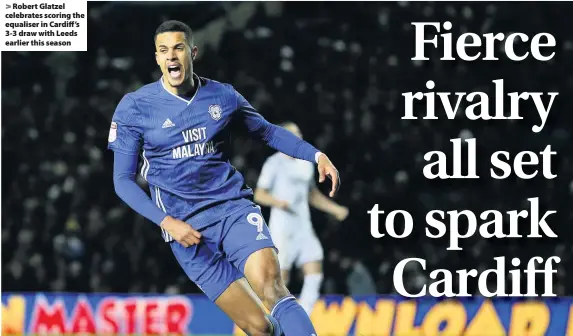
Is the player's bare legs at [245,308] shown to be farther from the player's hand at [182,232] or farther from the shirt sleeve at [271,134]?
the shirt sleeve at [271,134]

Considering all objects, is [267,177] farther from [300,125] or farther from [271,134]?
[271,134]

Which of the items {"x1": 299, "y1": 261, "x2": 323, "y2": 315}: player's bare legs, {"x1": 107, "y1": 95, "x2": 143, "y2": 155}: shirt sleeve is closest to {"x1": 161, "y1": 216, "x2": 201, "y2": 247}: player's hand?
{"x1": 107, "y1": 95, "x2": 143, "y2": 155}: shirt sleeve

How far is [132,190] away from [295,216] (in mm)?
3850

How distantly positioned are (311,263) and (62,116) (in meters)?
2.67

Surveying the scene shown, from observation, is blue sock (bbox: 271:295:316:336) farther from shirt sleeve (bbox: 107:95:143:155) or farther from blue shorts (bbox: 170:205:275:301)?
shirt sleeve (bbox: 107:95:143:155)

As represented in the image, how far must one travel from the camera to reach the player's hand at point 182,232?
570cm

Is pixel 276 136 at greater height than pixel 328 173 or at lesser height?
greater

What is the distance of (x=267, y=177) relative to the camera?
952 centimetres

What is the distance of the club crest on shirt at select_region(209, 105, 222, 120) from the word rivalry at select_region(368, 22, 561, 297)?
267 cm

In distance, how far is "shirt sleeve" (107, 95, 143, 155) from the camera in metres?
6.11

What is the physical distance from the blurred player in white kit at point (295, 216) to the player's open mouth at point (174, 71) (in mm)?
3500

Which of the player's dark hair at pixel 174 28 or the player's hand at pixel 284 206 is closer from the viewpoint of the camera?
the player's dark hair at pixel 174 28

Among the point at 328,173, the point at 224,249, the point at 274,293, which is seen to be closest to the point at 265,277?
the point at 274,293

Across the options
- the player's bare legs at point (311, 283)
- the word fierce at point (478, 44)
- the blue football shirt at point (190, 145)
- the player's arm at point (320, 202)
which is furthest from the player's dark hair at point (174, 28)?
the player's bare legs at point (311, 283)
